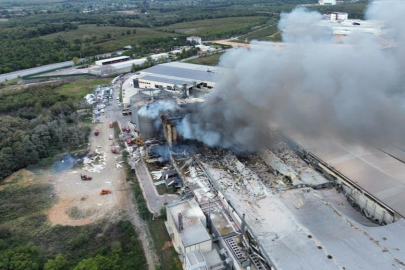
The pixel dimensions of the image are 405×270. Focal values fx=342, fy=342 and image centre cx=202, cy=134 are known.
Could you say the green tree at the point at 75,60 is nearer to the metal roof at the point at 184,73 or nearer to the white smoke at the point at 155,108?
the metal roof at the point at 184,73

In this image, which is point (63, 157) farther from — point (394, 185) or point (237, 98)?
point (394, 185)

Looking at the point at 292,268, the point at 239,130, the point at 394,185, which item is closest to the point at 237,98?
the point at 239,130

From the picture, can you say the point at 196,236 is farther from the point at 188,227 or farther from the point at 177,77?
the point at 177,77

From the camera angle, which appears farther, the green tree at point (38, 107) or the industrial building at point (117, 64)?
the industrial building at point (117, 64)

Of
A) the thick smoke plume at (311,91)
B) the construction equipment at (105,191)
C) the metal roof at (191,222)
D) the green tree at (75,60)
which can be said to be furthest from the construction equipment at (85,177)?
the green tree at (75,60)

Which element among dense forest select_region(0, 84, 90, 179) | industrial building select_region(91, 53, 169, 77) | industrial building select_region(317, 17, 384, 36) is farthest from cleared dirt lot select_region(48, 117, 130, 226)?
industrial building select_region(91, 53, 169, 77)

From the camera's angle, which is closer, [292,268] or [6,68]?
[292,268]
